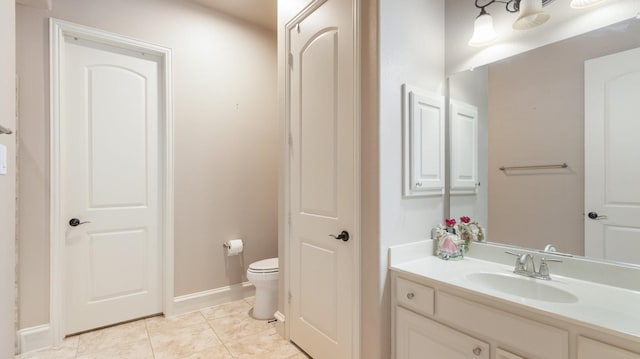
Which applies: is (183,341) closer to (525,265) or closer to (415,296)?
(415,296)

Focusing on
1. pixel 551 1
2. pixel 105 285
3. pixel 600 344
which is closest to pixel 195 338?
pixel 105 285

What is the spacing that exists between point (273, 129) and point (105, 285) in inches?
81.0

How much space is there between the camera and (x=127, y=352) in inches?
83.0

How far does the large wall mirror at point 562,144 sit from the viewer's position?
1315mm

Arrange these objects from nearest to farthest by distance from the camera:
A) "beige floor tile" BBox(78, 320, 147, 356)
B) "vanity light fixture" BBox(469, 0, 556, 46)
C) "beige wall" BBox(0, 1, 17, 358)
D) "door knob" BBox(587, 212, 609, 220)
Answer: "beige wall" BBox(0, 1, 17, 358) < "door knob" BBox(587, 212, 609, 220) < "vanity light fixture" BBox(469, 0, 556, 46) < "beige floor tile" BBox(78, 320, 147, 356)

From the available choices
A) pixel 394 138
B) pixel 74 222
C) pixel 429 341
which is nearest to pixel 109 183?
pixel 74 222

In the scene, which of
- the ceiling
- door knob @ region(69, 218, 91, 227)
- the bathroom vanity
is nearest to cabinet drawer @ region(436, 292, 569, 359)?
the bathroom vanity

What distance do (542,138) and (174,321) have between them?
298cm

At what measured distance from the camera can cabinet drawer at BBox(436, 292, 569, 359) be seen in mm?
1056

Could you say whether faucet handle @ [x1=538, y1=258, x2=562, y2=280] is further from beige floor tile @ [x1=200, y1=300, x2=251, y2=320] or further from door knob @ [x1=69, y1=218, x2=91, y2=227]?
door knob @ [x1=69, y1=218, x2=91, y2=227]

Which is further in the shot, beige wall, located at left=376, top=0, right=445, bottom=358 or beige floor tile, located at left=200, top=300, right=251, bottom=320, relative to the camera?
beige floor tile, located at left=200, top=300, right=251, bottom=320

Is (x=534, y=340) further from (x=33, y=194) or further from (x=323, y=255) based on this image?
(x=33, y=194)

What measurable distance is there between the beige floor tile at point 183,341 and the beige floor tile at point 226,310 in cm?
18

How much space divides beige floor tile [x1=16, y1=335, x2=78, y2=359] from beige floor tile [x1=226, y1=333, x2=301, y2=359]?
1.09 m
